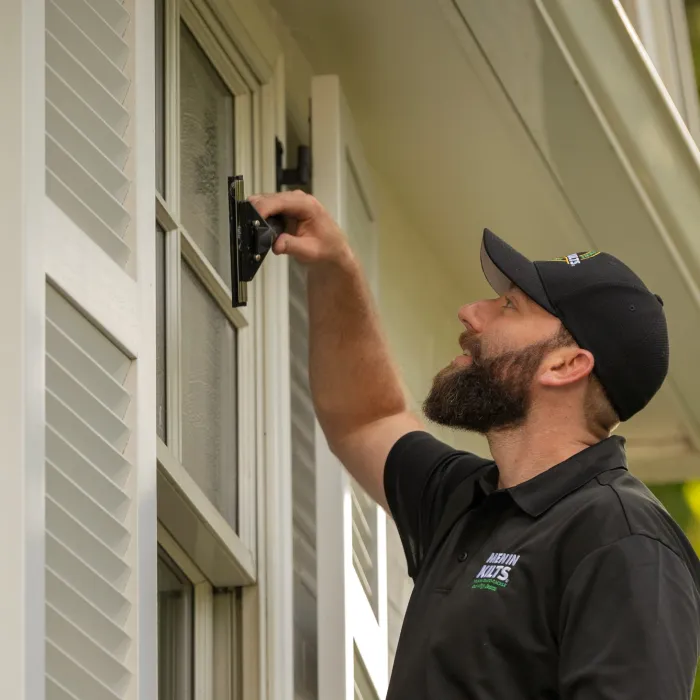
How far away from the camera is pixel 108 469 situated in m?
1.35

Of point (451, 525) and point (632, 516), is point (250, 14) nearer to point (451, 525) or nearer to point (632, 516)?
point (451, 525)

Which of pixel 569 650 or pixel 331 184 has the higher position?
pixel 331 184

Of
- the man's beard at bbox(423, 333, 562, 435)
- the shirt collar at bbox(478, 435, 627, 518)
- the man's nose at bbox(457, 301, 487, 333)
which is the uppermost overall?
the man's nose at bbox(457, 301, 487, 333)

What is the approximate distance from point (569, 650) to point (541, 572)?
13cm

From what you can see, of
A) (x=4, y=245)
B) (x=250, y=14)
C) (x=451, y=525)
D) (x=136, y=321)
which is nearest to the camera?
(x=4, y=245)

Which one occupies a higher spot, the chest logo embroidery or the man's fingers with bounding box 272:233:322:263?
the man's fingers with bounding box 272:233:322:263

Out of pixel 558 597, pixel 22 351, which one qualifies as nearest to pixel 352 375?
pixel 558 597

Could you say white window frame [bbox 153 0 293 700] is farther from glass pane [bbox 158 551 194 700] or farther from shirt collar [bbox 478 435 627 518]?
shirt collar [bbox 478 435 627 518]

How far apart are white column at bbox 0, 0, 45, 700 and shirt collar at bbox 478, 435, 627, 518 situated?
0.77 metres

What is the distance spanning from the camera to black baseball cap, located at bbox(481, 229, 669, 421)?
1.85 m

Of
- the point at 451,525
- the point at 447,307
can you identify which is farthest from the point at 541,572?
the point at 447,307

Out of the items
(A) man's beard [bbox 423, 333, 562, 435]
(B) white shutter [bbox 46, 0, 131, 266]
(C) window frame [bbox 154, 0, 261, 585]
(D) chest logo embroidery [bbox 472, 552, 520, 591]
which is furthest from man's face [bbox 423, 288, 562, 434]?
(B) white shutter [bbox 46, 0, 131, 266]

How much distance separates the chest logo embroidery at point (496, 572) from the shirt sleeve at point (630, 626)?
100 mm

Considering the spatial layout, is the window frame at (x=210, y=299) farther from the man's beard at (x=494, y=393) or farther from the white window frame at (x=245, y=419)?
the man's beard at (x=494, y=393)
